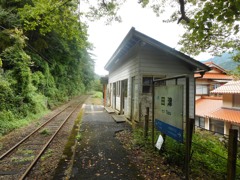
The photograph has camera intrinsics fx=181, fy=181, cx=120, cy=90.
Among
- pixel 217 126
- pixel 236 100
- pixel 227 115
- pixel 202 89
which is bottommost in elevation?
pixel 217 126

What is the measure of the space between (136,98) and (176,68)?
2722 millimetres

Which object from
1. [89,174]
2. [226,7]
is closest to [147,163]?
[89,174]

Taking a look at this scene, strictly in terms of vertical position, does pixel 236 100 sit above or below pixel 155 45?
below

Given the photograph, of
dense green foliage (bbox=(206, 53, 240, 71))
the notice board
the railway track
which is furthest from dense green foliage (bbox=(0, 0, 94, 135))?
dense green foliage (bbox=(206, 53, 240, 71))

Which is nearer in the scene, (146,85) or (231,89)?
(146,85)

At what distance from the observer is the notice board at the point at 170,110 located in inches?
155

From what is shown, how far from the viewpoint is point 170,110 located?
4.37m

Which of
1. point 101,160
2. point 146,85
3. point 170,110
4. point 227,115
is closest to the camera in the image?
point 170,110

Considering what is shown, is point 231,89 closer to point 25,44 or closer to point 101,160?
point 101,160

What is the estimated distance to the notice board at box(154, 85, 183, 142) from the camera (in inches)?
155

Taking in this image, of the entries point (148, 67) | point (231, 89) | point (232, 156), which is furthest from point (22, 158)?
point (231, 89)

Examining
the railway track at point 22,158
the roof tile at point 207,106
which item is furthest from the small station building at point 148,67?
the roof tile at point 207,106

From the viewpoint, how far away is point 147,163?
15.1 ft

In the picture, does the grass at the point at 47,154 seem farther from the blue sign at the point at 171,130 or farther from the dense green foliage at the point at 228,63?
the dense green foliage at the point at 228,63
